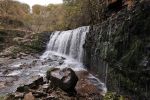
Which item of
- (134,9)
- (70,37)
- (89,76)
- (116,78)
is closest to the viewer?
(134,9)

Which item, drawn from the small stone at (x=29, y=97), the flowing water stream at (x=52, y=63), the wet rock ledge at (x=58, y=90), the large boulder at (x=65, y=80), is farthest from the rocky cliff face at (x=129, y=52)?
the small stone at (x=29, y=97)

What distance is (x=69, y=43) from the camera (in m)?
22.3

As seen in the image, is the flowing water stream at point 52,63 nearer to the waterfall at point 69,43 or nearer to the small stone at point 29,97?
the waterfall at point 69,43

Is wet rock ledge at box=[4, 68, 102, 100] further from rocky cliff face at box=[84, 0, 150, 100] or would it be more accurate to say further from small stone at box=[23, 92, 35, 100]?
rocky cliff face at box=[84, 0, 150, 100]

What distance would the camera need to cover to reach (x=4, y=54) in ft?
75.5

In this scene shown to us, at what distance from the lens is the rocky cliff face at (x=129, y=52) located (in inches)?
285

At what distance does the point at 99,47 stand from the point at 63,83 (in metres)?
4.04

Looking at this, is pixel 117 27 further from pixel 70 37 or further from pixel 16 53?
pixel 16 53

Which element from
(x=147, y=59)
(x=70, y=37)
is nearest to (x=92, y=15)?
(x=70, y=37)

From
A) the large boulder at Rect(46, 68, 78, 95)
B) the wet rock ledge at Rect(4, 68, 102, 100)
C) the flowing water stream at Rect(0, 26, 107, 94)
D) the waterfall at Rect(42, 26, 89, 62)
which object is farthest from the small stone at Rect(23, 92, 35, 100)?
the waterfall at Rect(42, 26, 89, 62)

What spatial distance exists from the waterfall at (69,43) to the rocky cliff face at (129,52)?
6.96 metres

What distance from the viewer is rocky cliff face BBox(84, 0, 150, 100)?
23.7ft

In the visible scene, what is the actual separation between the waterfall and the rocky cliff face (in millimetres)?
6958

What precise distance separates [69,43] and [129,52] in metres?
14.2
